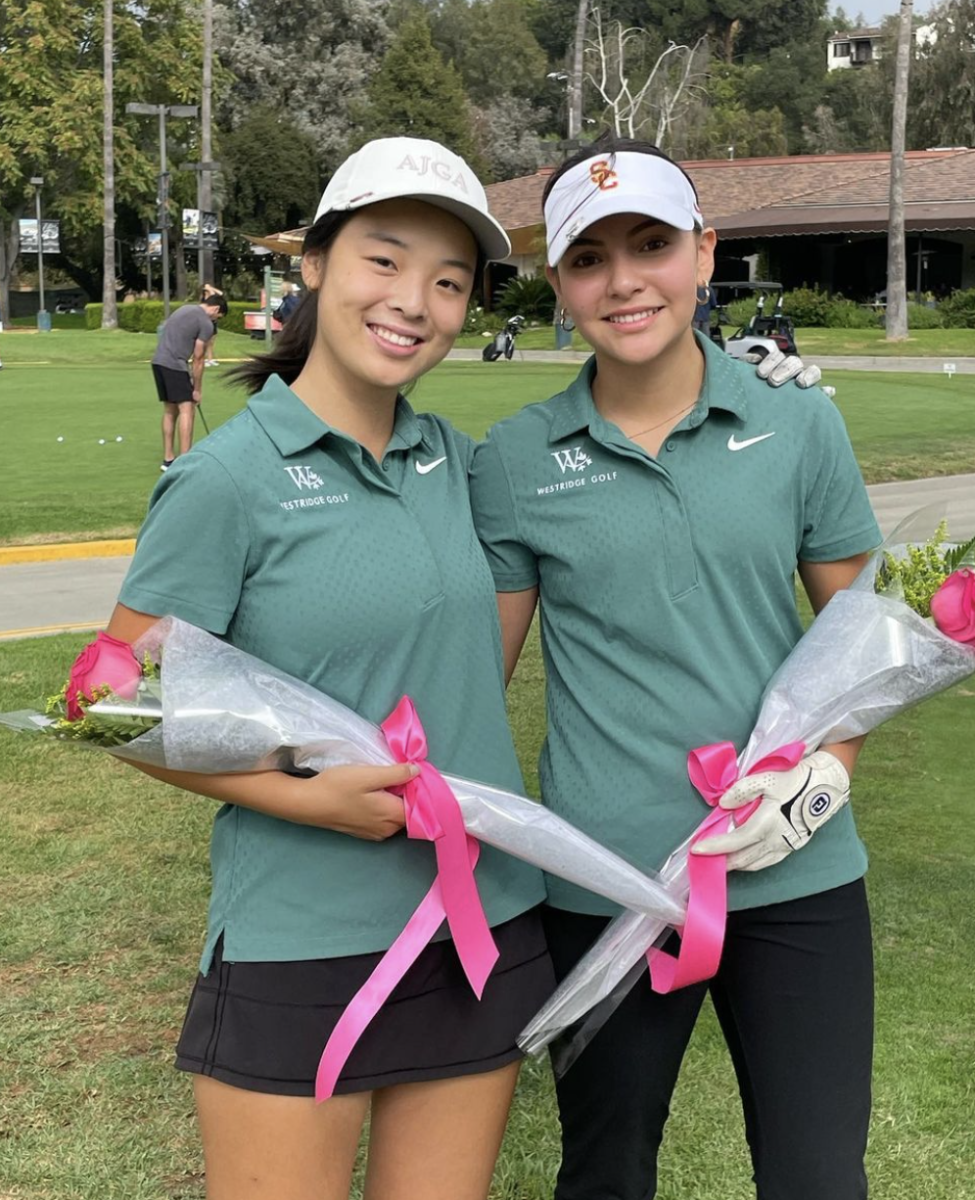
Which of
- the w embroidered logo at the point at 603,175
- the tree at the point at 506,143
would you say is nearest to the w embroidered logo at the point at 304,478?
the w embroidered logo at the point at 603,175

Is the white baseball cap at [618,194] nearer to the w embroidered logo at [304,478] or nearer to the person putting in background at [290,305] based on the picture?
the person putting in background at [290,305]

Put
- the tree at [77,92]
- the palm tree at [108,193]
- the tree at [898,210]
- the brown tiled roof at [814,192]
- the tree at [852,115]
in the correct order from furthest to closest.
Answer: the tree at [852,115], the tree at [77,92], the palm tree at [108,193], the brown tiled roof at [814,192], the tree at [898,210]

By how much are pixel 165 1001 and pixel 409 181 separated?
110 inches

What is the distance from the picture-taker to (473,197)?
236 cm

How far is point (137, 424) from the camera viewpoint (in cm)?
1919

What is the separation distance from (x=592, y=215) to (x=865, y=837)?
12.1 feet

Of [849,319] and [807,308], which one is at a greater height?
[807,308]

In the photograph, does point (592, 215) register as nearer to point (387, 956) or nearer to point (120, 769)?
point (387, 956)

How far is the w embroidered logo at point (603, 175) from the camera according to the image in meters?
2.45

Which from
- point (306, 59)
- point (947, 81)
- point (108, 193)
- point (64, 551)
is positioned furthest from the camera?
point (306, 59)

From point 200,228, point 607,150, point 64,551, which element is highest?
point 200,228

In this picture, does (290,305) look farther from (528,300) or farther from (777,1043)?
(528,300)

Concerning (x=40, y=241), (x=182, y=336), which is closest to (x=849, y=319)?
(x=40, y=241)

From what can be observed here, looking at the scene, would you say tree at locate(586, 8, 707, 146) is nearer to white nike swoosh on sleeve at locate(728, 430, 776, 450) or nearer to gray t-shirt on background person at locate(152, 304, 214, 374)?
gray t-shirt on background person at locate(152, 304, 214, 374)
